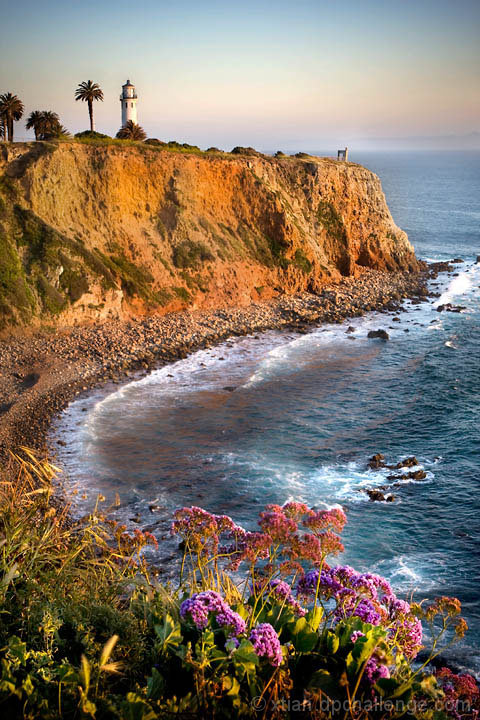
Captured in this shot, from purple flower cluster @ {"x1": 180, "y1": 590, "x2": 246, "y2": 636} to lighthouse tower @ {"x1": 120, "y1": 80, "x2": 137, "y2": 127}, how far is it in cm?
7241

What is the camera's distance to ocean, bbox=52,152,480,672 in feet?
79.9

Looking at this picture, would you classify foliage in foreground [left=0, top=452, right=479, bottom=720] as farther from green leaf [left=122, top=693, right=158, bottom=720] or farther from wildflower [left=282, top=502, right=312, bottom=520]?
wildflower [left=282, top=502, right=312, bottom=520]

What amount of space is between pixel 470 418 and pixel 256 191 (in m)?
33.8

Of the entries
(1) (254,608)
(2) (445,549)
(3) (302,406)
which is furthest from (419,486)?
(1) (254,608)

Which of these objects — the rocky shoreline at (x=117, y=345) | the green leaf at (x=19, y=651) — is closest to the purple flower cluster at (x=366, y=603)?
the green leaf at (x=19, y=651)

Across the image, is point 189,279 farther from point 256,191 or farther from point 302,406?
point 302,406

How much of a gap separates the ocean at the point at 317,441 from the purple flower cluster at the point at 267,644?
44.4ft

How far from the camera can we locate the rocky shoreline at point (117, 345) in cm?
3356

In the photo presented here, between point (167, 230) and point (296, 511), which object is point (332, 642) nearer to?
point (296, 511)

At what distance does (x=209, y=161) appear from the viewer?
56938mm

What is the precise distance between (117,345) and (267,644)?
38085 mm

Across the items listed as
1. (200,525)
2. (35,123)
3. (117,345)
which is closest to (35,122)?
(35,123)

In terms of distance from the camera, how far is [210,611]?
267 inches

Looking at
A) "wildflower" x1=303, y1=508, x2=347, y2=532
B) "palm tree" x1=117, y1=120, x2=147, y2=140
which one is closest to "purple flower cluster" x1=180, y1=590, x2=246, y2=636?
"wildflower" x1=303, y1=508, x2=347, y2=532
